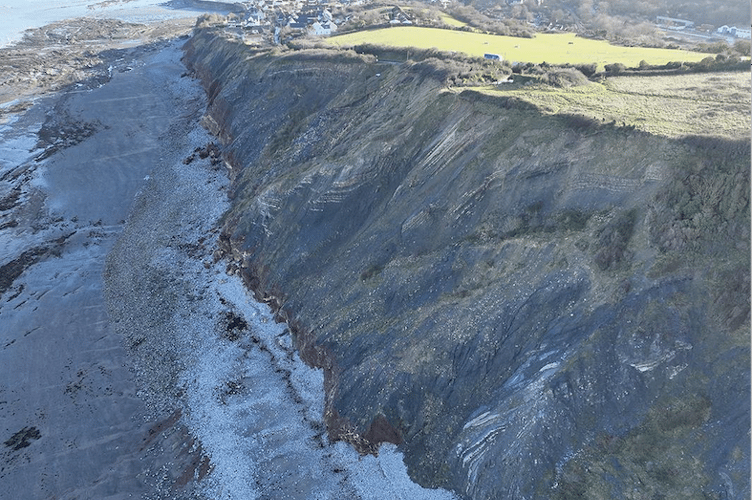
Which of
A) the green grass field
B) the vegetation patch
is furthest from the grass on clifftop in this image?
the vegetation patch

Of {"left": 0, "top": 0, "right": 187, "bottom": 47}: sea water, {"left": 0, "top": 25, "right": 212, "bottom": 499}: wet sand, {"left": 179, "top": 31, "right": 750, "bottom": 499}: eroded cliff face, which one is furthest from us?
{"left": 0, "top": 0, "right": 187, "bottom": 47}: sea water

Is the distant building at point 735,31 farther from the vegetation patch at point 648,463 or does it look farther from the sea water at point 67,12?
the sea water at point 67,12

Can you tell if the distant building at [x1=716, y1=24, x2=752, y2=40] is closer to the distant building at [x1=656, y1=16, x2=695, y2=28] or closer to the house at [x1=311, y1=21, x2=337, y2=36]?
the distant building at [x1=656, y1=16, x2=695, y2=28]

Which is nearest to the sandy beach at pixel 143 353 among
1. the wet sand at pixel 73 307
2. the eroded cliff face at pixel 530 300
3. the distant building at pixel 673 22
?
the wet sand at pixel 73 307

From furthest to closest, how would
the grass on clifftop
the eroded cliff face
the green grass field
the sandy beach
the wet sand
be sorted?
1. the green grass field
2. the wet sand
3. the sandy beach
4. the grass on clifftop
5. the eroded cliff face

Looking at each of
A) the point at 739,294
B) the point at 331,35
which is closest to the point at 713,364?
the point at 739,294

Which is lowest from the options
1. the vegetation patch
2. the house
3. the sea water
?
A: the vegetation patch

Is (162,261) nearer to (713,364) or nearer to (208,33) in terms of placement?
(713,364)

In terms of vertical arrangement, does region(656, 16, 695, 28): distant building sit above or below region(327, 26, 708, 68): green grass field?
above
